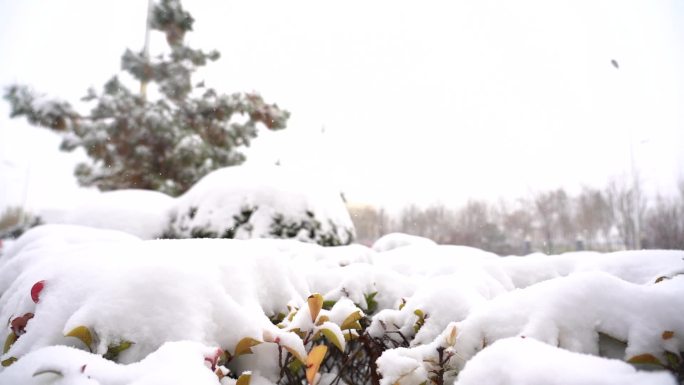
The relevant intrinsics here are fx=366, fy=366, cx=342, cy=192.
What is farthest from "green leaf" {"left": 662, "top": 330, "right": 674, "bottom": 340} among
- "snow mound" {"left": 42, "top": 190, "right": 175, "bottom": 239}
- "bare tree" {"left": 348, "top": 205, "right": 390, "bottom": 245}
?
"bare tree" {"left": 348, "top": 205, "right": 390, "bottom": 245}

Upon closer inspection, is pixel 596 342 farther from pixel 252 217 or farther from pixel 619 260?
pixel 252 217

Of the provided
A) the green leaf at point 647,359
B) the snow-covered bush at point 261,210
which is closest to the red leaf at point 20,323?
the green leaf at point 647,359

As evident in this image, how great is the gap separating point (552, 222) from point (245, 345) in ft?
152

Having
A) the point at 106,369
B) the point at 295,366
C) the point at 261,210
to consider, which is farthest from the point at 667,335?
the point at 261,210

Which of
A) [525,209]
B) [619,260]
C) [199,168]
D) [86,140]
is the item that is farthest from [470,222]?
[619,260]

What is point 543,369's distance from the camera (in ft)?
2.07

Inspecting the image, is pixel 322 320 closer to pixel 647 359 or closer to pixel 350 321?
pixel 350 321

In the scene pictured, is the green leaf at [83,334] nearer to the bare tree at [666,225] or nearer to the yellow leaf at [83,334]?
the yellow leaf at [83,334]

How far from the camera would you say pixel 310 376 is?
90 cm

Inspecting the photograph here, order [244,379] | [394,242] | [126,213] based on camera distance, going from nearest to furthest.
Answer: [244,379], [394,242], [126,213]

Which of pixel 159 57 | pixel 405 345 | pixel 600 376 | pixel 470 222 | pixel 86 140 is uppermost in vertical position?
pixel 159 57

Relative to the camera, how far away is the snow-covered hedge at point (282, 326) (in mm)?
751

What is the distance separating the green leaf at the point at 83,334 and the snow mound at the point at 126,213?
420cm

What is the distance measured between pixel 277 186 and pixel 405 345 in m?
3.15
